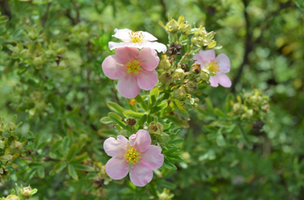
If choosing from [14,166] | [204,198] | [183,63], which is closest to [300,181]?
[204,198]

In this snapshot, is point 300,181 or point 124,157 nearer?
point 124,157

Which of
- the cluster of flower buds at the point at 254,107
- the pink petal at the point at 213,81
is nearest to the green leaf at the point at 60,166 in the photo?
the pink petal at the point at 213,81

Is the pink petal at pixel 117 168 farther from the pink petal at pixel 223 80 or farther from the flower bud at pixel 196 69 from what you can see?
the pink petal at pixel 223 80

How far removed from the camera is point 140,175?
1.57 meters

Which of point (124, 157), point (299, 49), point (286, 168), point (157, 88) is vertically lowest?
point (286, 168)

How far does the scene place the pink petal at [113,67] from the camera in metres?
1.58

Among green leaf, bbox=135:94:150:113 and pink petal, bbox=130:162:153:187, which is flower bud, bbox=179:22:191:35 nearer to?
green leaf, bbox=135:94:150:113

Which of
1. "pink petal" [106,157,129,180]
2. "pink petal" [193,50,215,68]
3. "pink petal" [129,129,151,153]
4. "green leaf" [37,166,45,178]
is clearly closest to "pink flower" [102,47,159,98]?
"pink petal" [129,129,151,153]

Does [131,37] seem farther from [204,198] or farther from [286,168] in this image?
[286,168]

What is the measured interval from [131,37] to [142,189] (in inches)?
42.7

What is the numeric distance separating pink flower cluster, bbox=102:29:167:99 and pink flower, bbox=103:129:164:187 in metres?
0.23

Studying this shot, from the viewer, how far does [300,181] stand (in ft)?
8.64

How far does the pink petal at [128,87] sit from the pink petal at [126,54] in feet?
0.29

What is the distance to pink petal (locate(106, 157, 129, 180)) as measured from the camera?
1.56 metres
